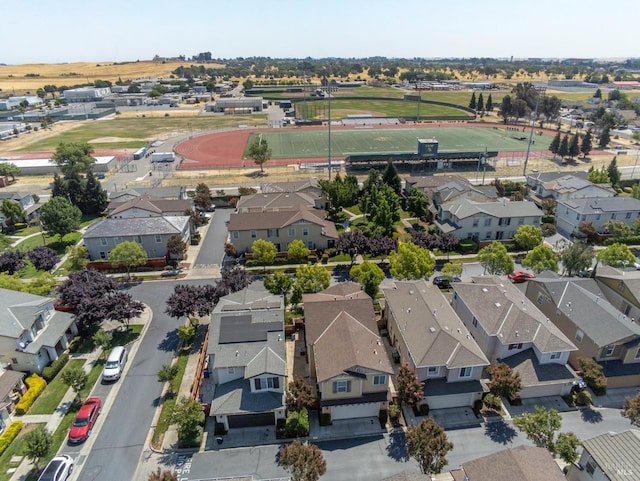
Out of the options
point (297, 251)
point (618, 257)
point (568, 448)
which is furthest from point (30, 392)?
point (618, 257)

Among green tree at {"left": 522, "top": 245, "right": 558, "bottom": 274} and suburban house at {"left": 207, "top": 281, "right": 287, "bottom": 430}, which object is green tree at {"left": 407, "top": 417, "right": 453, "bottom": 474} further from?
green tree at {"left": 522, "top": 245, "right": 558, "bottom": 274}

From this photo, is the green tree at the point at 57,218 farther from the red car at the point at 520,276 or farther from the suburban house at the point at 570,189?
the suburban house at the point at 570,189

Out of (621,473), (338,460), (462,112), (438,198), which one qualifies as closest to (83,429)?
(338,460)

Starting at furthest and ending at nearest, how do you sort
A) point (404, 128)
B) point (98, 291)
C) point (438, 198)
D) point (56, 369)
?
point (404, 128) → point (438, 198) → point (98, 291) → point (56, 369)

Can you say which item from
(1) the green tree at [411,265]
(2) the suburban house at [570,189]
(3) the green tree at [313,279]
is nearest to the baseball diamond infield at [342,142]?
(2) the suburban house at [570,189]

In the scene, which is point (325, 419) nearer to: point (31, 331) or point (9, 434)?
point (9, 434)

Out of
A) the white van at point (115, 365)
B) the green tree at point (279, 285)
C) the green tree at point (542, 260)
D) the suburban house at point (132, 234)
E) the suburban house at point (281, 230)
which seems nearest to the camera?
the white van at point (115, 365)

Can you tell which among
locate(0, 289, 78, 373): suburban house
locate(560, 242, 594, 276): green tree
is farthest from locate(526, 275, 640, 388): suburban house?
locate(0, 289, 78, 373): suburban house

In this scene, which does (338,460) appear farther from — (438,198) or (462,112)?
(462,112)
